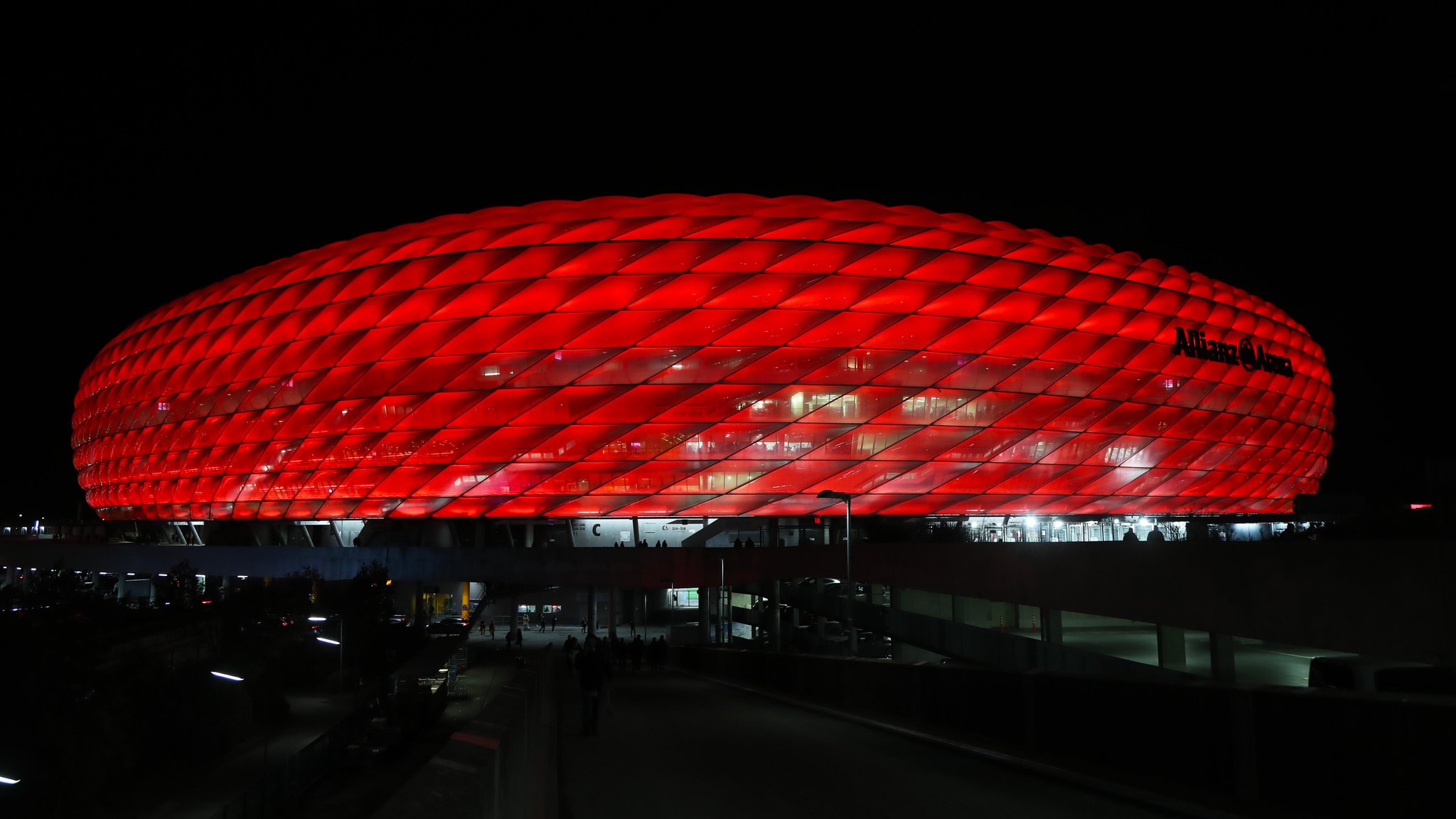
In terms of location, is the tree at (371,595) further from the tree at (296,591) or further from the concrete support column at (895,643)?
the concrete support column at (895,643)

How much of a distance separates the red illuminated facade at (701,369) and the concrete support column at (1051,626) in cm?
1215

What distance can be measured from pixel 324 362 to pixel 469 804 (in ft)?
140

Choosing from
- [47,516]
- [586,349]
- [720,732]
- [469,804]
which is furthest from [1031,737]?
[47,516]

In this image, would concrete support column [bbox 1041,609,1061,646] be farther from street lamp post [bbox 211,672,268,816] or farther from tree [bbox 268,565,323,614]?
tree [bbox 268,565,323,614]

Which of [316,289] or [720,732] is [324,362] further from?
[720,732]

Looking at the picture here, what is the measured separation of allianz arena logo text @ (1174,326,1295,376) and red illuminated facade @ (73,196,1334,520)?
0.25 m

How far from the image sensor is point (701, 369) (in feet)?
132

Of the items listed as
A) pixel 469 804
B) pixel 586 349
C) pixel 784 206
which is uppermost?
pixel 784 206

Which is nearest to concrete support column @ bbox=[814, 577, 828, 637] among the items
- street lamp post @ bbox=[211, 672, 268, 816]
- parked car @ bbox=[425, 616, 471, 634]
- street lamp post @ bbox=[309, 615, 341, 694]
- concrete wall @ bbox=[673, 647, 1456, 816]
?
parked car @ bbox=[425, 616, 471, 634]

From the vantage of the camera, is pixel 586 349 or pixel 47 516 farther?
pixel 47 516

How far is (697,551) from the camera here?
138 ft

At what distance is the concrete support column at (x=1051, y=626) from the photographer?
2947 centimetres

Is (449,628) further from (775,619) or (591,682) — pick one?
(591,682)

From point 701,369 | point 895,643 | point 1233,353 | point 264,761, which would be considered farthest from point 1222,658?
point 1233,353
